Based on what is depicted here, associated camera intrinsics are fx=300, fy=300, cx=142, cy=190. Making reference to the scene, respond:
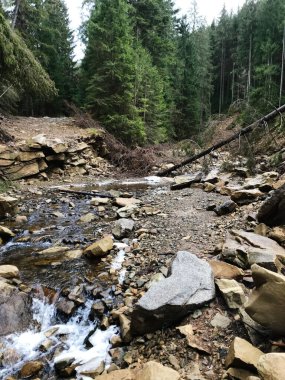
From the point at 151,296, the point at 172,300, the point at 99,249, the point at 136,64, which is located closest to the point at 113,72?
the point at 136,64

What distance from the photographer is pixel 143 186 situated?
496 inches

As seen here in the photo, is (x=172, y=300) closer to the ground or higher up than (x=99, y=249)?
higher up

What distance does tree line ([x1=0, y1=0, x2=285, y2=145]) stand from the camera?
1511cm

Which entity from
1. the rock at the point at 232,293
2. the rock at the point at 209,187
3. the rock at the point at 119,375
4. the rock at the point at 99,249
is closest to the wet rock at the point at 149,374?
the rock at the point at 119,375

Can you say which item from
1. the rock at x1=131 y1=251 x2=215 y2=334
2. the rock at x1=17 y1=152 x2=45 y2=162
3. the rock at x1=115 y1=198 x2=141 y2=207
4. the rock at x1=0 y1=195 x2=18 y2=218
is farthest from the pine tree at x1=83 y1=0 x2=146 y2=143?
the rock at x1=131 y1=251 x2=215 y2=334

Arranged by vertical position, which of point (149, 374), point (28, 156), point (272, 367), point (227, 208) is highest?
point (28, 156)

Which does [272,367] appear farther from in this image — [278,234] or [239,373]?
[278,234]

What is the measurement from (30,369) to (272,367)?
256 cm

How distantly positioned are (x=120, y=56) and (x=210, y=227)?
14.6 m

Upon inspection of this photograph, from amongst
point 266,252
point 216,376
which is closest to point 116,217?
point 266,252

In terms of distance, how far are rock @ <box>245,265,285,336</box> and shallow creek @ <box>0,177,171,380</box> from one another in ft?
5.56

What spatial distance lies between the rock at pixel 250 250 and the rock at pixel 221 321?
2.96ft

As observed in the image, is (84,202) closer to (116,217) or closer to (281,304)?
(116,217)

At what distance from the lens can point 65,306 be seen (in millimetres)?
4195
